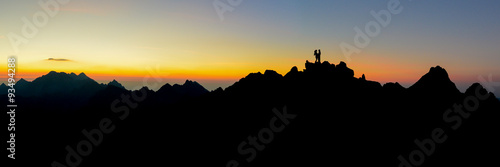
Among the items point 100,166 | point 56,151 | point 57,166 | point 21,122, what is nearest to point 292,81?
point 100,166

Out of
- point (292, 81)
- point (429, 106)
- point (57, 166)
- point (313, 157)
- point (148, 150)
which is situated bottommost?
point (57, 166)

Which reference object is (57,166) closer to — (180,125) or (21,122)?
(180,125)

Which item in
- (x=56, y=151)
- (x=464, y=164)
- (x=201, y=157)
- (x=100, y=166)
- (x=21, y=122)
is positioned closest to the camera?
(x=464, y=164)

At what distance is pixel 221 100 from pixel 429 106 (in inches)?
2192

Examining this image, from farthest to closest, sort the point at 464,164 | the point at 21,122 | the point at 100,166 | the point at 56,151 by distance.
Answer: the point at 21,122 → the point at 56,151 → the point at 100,166 → the point at 464,164

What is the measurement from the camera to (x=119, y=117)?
4843 inches

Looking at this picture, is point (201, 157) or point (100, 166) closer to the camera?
point (201, 157)

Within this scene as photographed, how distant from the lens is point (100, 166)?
84.4m

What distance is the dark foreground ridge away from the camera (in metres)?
65.1

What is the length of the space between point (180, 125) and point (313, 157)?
142ft

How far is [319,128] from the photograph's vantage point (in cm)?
6825

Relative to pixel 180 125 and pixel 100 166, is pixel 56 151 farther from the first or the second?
pixel 180 125

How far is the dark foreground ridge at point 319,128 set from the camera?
65.1 metres

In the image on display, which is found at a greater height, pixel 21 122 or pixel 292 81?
pixel 292 81
